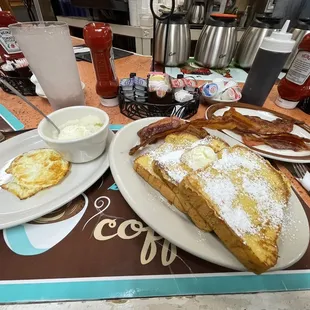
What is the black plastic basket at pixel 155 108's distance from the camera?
717 millimetres

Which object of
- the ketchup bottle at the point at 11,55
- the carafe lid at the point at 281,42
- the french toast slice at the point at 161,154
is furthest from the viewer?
the ketchup bottle at the point at 11,55

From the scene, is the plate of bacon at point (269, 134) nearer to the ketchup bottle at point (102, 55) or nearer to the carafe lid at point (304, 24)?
the ketchup bottle at point (102, 55)

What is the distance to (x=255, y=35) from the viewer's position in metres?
1.18

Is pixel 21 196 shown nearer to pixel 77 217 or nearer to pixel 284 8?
pixel 77 217

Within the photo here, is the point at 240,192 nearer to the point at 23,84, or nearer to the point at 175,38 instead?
the point at 23,84

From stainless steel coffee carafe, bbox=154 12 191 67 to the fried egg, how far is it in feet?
3.45

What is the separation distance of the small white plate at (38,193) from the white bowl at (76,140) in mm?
36

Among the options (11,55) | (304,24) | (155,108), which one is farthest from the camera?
(304,24)

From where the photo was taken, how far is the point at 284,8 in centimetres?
146

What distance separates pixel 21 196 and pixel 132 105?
19.6 inches

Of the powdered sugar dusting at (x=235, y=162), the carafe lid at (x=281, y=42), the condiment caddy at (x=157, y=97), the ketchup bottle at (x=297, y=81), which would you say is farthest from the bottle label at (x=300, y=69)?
the powdered sugar dusting at (x=235, y=162)

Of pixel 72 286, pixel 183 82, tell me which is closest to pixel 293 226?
pixel 72 286

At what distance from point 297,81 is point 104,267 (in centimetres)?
100

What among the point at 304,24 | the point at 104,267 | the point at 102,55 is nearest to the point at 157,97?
the point at 102,55
